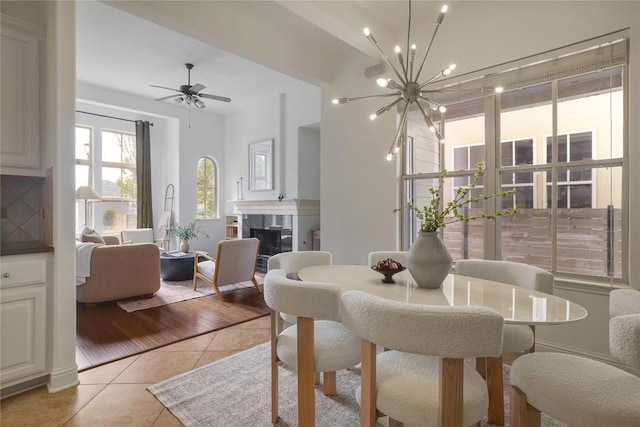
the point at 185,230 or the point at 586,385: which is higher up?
the point at 185,230

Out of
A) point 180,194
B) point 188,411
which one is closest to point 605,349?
point 188,411

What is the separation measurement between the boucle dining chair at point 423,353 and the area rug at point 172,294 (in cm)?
344

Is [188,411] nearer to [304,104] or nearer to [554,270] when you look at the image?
[554,270]

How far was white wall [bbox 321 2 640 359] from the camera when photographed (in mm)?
2398

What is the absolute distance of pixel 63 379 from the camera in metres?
2.20

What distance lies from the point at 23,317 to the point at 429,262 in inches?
96.6

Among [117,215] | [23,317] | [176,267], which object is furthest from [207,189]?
[23,317]

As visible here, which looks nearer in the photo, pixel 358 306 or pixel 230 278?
pixel 358 306

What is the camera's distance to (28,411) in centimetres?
195

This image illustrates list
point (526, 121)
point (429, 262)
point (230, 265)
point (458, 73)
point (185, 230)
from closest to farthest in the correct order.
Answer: point (429, 262) < point (526, 121) < point (458, 73) < point (230, 265) < point (185, 230)

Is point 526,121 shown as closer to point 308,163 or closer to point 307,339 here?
point 307,339

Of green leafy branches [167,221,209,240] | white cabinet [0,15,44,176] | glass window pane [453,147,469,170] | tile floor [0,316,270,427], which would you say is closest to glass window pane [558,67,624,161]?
glass window pane [453,147,469,170]

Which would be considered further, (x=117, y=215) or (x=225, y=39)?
(x=117, y=215)

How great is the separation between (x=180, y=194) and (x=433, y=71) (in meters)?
5.76
